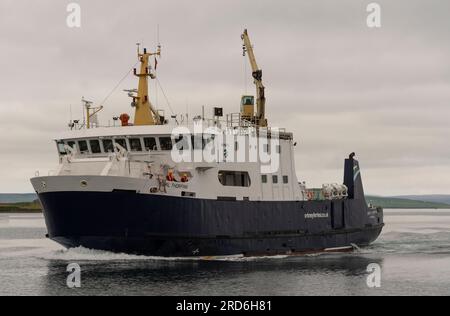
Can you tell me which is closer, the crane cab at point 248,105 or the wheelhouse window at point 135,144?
the wheelhouse window at point 135,144

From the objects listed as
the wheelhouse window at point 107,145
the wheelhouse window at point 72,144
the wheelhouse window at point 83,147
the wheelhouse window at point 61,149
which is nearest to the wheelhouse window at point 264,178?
the wheelhouse window at point 107,145

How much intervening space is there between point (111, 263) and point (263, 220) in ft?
27.6

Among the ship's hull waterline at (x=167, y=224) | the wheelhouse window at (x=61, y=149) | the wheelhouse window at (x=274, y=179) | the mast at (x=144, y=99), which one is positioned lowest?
the ship's hull waterline at (x=167, y=224)

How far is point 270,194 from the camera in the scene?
123 ft

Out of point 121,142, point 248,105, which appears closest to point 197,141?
point 121,142

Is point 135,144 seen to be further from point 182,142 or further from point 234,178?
point 234,178

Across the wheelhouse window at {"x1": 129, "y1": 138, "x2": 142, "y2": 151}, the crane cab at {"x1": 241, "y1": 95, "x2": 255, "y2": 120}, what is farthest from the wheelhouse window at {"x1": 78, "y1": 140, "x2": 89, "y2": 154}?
the crane cab at {"x1": 241, "y1": 95, "x2": 255, "y2": 120}

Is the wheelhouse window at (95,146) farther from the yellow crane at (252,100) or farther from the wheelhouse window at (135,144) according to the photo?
the yellow crane at (252,100)

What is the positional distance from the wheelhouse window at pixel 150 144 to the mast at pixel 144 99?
122 inches

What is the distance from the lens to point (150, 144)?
33.4 meters

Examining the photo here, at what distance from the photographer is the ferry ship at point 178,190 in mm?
30734
